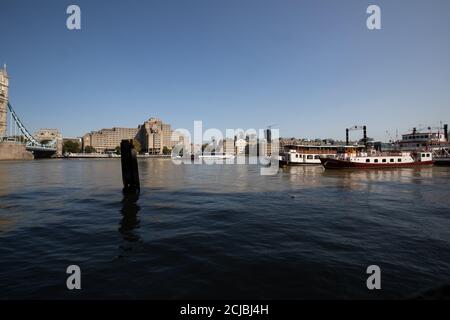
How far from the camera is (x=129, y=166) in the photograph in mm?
22109

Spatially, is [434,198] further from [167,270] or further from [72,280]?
[72,280]

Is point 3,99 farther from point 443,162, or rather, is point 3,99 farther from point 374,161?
point 443,162

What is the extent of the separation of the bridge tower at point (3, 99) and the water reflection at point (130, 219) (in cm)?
16796

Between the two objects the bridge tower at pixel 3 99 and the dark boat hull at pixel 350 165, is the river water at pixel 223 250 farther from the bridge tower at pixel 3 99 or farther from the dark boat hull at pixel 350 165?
the bridge tower at pixel 3 99

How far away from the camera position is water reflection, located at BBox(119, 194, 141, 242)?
11.5 meters

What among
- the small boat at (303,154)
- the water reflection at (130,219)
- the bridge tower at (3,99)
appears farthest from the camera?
the bridge tower at (3,99)

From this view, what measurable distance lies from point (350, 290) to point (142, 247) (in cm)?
744

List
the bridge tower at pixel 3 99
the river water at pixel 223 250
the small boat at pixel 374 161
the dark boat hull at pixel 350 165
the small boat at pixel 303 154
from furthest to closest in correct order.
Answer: the bridge tower at pixel 3 99 → the small boat at pixel 303 154 → the small boat at pixel 374 161 → the dark boat hull at pixel 350 165 → the river water at pixel 223 250

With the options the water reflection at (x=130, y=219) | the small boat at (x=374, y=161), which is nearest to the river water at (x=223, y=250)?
the water reflection at (x=130, y=219)

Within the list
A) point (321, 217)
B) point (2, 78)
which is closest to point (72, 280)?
point (321, 217)

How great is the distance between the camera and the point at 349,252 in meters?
9.48

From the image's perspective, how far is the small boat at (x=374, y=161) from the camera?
5612 cm

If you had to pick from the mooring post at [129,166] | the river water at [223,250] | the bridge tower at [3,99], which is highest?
the bridge tower at [3,99]

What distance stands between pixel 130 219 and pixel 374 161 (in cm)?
5999
